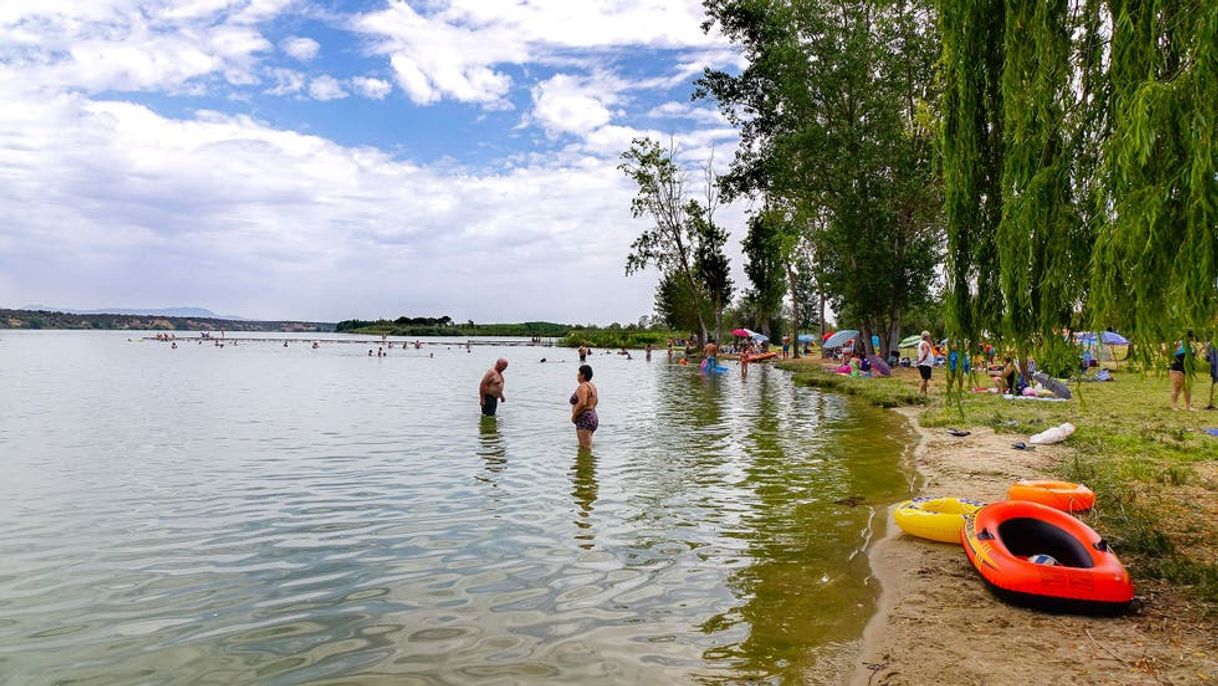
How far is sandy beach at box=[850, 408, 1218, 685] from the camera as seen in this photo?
16.5 ft

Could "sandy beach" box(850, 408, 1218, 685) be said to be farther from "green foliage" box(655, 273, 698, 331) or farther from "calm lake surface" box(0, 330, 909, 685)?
"green foliage" box(655, 273, 698, 331)

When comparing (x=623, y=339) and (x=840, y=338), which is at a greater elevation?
(x=840, y=338)

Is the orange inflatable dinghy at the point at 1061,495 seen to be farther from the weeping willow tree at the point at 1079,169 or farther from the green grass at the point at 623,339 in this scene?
the green grass at the point at 623,339

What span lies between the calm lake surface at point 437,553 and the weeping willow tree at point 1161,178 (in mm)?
3444

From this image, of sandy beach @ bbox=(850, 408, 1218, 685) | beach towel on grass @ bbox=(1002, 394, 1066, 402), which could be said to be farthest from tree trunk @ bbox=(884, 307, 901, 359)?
sandy beach @ bbox=(850, 408, 1218, 685)

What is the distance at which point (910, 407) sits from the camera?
22828 millimetres

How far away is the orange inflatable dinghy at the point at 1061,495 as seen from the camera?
28.9 feet

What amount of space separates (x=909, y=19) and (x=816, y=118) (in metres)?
6.09

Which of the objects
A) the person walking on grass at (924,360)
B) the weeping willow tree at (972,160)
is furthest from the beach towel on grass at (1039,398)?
the weeping willow tree at (972,160)

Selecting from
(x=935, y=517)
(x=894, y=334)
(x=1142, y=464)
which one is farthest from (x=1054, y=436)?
→ (x=894, y=334)

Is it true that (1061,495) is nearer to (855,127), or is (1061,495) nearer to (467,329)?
(855,127)

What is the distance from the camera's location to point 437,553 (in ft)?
28.0

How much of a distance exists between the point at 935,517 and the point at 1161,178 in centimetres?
454

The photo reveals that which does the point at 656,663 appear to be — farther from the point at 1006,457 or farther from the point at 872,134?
the point at 872,134
